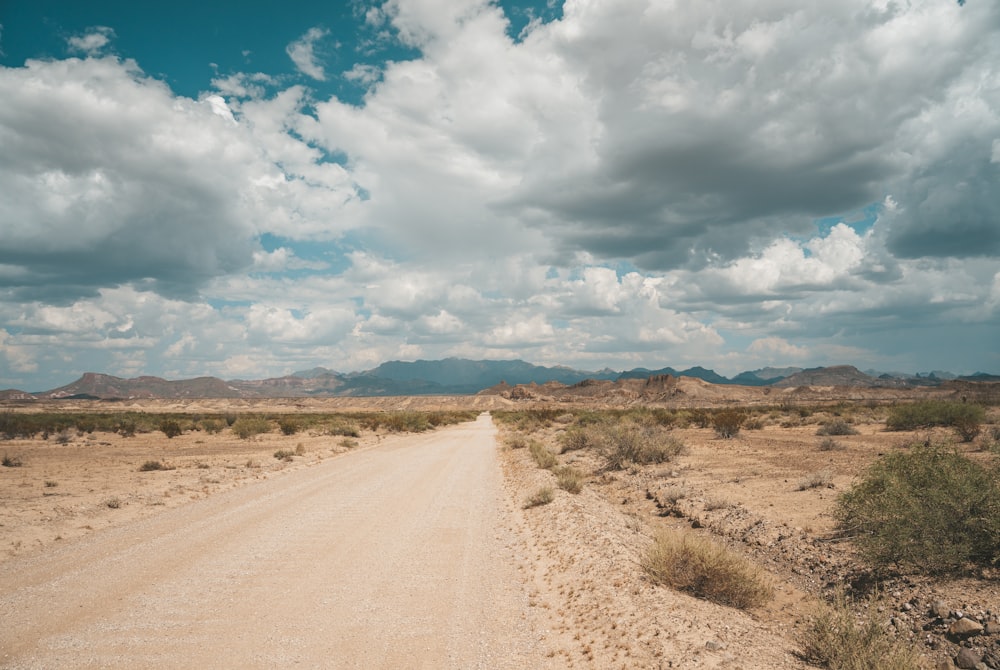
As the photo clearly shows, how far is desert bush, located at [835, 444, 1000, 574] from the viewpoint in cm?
747

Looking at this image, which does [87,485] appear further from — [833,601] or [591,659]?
[833,601]

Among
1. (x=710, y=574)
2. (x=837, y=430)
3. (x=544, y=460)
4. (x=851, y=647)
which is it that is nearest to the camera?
(x=851, y=647)

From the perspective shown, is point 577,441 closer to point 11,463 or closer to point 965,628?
point 965,628

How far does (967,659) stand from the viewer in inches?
230

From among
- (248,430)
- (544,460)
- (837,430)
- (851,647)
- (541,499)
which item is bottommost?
(248,430)

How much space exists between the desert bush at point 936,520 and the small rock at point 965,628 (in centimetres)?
143

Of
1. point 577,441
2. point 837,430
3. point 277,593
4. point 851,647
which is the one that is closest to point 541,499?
point 277,593

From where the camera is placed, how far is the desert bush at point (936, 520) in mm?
7473

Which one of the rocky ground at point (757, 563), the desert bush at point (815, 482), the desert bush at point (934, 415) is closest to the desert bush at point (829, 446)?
the rocky ground at point (757, 563)

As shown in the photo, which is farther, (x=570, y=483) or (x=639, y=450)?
(x=639, y=450)

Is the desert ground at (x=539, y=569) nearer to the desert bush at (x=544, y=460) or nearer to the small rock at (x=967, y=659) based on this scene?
the small rock at (x=967, y=659)

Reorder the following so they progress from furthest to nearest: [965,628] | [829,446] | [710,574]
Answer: [829,446] → [710,574] → [965,628]

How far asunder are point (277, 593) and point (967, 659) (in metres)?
8.81

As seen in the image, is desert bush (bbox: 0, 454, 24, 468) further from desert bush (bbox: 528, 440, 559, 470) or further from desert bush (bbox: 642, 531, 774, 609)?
desert bush (bbox: 642, 531, 774, 609)
